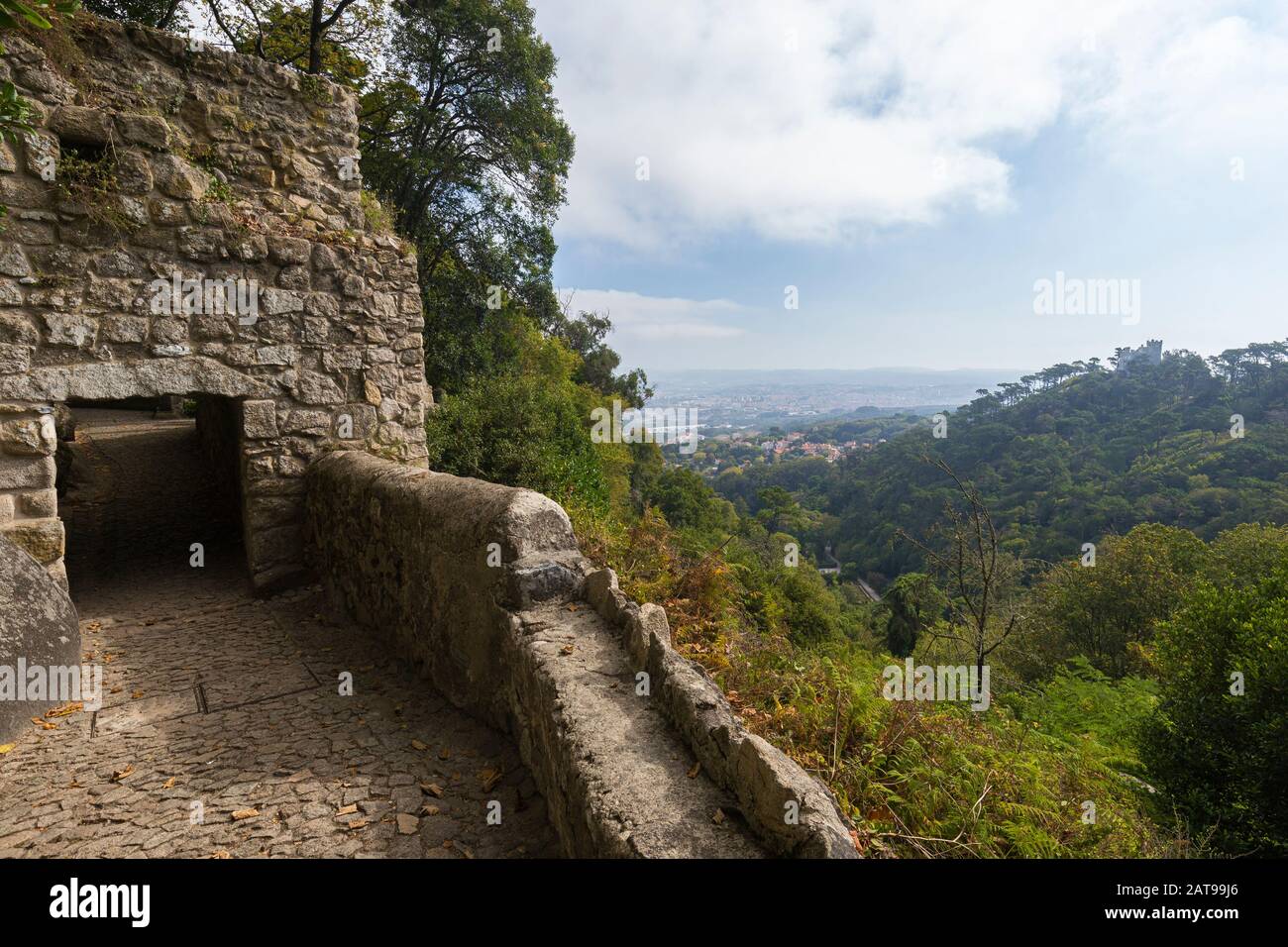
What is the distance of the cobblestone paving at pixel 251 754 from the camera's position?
2396 millimetres

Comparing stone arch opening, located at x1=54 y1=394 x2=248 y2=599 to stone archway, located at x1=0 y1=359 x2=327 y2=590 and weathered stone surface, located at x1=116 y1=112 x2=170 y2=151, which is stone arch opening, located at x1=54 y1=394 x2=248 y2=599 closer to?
stone archway, located at x1=0 y1=359 x2=327 y2=590

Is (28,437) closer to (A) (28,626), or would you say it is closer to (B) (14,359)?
(B) (14,359)

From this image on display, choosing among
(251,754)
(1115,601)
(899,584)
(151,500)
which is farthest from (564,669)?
(1115,601)

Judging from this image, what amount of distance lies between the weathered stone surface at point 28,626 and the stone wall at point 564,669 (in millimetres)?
1512

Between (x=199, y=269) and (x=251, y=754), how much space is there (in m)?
3.62

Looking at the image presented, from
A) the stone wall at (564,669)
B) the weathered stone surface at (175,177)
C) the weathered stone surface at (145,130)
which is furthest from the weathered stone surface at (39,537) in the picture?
the weathered stone surface at (145,130)

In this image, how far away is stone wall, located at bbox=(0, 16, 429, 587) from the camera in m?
4.05

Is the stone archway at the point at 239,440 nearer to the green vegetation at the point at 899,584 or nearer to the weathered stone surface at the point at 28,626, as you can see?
the weathered stone surface at the point at 28,626

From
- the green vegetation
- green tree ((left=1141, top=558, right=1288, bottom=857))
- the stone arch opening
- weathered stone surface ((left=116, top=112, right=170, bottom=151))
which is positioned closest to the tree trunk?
the green vegetation

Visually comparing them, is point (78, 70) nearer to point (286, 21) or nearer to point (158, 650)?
point (158, 650)

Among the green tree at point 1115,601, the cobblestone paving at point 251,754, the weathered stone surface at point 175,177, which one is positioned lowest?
the green tree at point 1115,601

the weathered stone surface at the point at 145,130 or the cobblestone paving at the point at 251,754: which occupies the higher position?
the weathered stone surface at the point at 145,130

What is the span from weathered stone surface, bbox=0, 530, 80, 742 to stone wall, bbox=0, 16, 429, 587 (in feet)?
3.30
